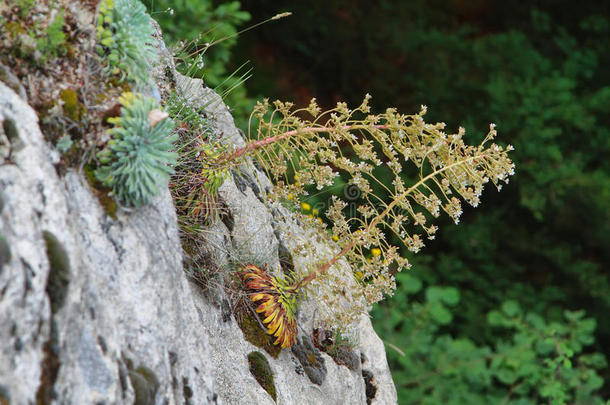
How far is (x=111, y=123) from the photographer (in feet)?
6.87

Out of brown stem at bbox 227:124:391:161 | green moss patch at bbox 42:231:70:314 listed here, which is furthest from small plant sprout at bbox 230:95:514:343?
green moss patch at bbox 42:231:70:314

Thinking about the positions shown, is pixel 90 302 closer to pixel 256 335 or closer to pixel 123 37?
pixel 123 37

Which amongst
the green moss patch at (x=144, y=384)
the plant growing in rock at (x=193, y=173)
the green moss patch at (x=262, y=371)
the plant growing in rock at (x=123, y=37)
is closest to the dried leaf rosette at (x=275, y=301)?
the green moss patch at (x=262, y=371)

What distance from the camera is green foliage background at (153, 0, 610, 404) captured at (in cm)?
618

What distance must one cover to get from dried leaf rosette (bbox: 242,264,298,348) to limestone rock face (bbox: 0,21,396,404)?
21cm

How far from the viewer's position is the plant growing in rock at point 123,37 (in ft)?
6.86

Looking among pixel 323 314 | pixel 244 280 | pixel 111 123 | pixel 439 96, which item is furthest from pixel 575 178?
pixel 111 123

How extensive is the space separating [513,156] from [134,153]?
19.3 ft

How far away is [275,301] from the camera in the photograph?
9.57 ft

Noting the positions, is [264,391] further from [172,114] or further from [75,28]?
[75,28]

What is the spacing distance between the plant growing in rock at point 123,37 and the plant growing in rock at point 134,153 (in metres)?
0.15

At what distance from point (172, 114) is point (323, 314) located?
136cm

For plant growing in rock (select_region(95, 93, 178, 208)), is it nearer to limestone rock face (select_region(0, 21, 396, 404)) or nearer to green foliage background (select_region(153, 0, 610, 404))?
limestone rock face (select_region(0, 21, 396, 404))

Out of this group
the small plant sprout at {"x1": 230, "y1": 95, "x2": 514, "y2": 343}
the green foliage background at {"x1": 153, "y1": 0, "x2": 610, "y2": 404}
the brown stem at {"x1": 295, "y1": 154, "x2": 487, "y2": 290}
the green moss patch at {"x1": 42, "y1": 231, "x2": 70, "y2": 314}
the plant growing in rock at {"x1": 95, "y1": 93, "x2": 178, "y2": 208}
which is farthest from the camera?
the green foliage background at {"x1": 153, "y1": 0, "x2": 610, "y2": 404}
